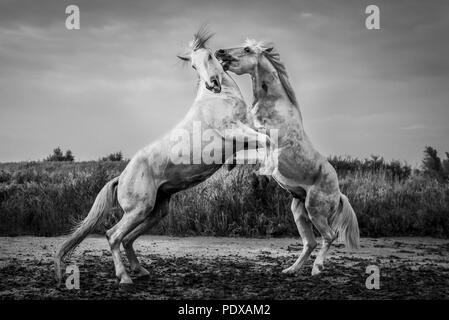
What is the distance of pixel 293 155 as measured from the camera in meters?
6.67

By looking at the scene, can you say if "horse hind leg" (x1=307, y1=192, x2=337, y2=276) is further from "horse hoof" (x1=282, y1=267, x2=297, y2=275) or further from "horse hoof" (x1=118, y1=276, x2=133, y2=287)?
"horse hoof" (x1=118, y1=276, x2=133, y2=287)

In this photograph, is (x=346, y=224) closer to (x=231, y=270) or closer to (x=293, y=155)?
(x=293, y=155)

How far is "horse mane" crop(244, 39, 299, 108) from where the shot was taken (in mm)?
7023

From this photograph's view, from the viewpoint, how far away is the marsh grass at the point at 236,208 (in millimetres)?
10992

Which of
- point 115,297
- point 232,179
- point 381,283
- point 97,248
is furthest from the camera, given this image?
point 232,179

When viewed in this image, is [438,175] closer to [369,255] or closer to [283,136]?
[369,255]

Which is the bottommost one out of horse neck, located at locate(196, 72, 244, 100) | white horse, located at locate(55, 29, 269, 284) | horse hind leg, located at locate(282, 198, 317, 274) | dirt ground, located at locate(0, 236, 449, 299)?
dirt ground, located at locate(0, 236, 449, 299)

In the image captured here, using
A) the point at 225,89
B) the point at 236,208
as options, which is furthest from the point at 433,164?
the point at 225,89

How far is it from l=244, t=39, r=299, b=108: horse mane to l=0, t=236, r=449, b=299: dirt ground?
7.45 ft

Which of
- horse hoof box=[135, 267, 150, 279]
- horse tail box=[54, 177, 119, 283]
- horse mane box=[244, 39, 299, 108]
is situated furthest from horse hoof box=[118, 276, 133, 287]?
horse mane box=[244, 39, 299, 108]

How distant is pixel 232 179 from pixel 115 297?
739 centimetres

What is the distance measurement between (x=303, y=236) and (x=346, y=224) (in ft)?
2.59

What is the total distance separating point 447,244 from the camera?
9805 mm

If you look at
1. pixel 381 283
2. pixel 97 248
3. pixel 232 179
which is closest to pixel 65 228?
pixel 97 248
